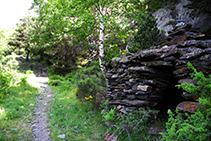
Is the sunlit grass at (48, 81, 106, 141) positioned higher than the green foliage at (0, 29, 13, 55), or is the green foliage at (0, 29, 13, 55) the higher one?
the green foliage at (0, 29, 13, 55)

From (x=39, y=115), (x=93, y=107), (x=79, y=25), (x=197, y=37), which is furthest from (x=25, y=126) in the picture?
(x=197, y=37)

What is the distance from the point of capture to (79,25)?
724 cm

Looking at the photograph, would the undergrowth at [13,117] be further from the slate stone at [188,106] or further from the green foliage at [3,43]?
the slate stone at [188,106]

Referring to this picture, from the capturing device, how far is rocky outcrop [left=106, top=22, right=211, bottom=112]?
338 cm

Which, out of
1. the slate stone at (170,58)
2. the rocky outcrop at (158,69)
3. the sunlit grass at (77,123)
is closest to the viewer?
the rocky outcrop at (158,69)

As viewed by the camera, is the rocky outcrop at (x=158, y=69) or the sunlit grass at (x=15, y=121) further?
the sunlit grass at (x=15, y=121)

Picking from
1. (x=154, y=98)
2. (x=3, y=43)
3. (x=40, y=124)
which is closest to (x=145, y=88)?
(x=154, y=98)

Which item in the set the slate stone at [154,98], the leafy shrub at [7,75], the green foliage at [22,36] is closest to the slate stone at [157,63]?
the slate stone at [154,98]

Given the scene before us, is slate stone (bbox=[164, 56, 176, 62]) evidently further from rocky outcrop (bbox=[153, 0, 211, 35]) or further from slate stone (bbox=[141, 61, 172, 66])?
rocky outcrop (bbox=[153, 0, 211, 35])

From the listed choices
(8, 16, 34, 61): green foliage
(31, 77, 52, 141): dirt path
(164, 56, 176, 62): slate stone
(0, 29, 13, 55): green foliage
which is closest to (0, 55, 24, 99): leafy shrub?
(0, 29, 13, 55): green foliage

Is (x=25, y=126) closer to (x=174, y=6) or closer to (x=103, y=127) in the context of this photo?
(x=103, y=127)

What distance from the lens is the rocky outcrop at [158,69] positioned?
3.38 meters

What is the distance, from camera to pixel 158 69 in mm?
4535

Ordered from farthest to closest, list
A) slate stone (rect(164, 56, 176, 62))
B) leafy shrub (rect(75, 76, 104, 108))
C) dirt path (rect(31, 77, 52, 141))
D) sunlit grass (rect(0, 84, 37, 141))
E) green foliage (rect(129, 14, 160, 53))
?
1. green foliage (rect(129, 14, 160, 53))
2. leafy shrub (rect(75, 76, 104, 108))
3. dirt path (rect(31, 77, 52, 141))
4. sunlit grass (rect(0, 84, 37, 141))
5. slate stone (rect(164, 56, 176, 62))
